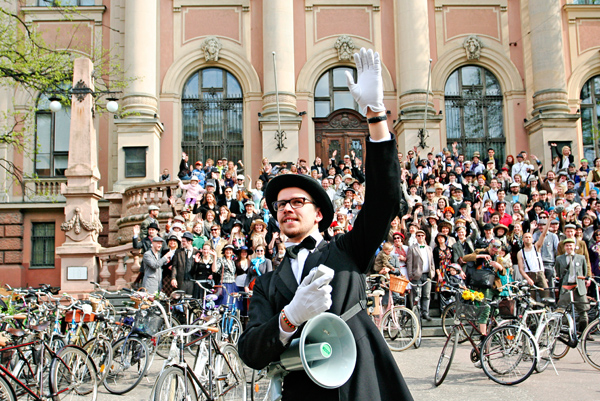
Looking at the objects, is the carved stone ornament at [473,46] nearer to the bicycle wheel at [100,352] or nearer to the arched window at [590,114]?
the arched window at [590,114]

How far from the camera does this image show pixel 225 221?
1412 cm

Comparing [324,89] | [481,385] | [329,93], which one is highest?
[324,89]

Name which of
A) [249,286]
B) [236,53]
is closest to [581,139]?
[236,53]

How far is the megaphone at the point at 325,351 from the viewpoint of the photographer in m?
2.44

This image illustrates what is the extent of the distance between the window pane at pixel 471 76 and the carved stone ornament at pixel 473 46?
1.92 ft

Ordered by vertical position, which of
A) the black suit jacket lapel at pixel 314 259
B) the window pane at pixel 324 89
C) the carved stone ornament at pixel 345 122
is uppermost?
the window pane at pixel 324 89

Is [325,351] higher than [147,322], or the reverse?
[325,351]

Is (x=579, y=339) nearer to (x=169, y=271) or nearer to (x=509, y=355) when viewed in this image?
(x=509, y=355)

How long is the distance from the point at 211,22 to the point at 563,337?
1919 cm

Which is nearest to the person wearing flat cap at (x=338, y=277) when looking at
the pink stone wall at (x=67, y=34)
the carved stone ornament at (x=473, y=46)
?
the pink stone wall at (x=67, y=34)

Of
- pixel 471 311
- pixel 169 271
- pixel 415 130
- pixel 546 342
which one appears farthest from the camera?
pixel 415 130

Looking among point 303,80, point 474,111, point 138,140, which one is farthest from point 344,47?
point 138,140

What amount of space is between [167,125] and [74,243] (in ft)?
33.4

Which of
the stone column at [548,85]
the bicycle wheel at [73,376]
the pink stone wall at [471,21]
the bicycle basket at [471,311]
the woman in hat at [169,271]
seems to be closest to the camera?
the bicycle wheel at [73,376]
